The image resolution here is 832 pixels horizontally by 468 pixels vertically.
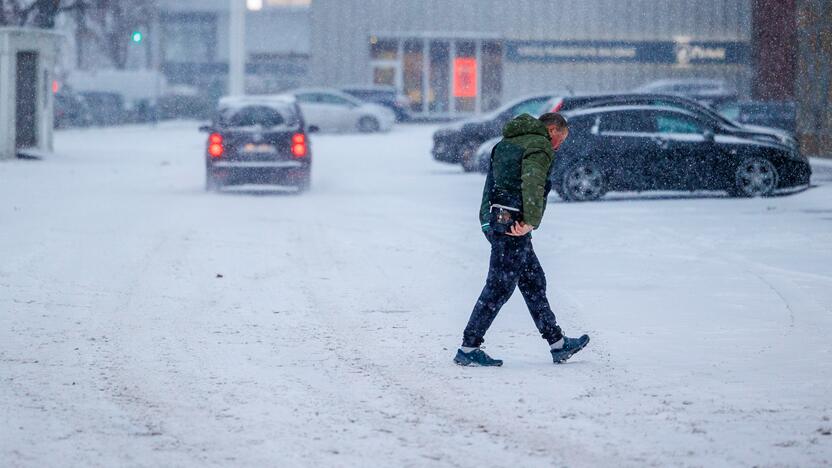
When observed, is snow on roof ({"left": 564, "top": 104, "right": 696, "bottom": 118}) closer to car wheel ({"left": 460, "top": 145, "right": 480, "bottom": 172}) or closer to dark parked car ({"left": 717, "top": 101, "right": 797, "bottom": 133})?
car wheel ({"left": 460, "top": 145, "right": 480, "bottom": 172})

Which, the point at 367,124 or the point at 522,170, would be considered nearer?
the point at 522,170

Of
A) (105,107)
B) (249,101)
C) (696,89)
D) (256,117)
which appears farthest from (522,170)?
(105,107)

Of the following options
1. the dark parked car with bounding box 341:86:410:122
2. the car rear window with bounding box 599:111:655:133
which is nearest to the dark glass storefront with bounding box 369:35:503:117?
the dark parked car with bounding box 341:86:410:122

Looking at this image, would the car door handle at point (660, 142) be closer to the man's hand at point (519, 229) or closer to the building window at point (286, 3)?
the man's hand at point (519, 229)

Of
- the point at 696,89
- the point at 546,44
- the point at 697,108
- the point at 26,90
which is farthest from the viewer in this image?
the point at 546,44

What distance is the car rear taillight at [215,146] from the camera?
2191 cm

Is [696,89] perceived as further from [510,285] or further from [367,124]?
[510,285]

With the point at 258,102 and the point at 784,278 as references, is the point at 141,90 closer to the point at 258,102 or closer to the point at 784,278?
the point at 258,102

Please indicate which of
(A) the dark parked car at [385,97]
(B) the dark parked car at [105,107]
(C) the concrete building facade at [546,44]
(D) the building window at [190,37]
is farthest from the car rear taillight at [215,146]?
(D) the building window at [190,37]

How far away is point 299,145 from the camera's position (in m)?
22.2

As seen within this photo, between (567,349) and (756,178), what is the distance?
13.4m

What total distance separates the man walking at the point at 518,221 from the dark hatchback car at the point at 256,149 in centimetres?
1395

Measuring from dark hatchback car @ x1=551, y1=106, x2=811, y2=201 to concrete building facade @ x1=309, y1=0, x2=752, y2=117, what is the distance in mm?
39143

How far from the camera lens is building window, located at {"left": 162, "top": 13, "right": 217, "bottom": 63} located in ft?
243
